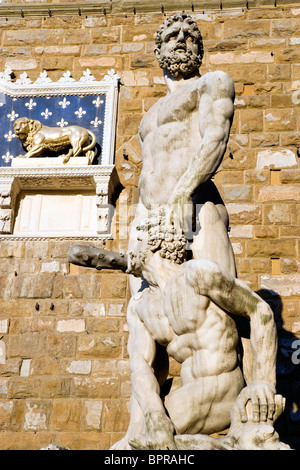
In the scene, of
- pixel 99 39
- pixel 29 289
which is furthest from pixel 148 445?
pixel 99 39

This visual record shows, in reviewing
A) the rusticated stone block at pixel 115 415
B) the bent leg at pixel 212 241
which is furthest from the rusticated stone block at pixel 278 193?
the bent leg at pixel 212 241

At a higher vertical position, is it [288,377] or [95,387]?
[288,377]

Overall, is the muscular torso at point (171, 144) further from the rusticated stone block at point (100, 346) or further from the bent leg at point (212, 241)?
the rusticated stone block at point (100, 346)

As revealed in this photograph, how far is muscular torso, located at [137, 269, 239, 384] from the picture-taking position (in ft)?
13.4

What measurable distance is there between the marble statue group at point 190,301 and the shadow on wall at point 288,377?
6.54ft

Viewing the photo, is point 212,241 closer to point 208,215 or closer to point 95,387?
point 208,215

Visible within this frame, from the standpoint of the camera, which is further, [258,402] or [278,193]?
[278,193]

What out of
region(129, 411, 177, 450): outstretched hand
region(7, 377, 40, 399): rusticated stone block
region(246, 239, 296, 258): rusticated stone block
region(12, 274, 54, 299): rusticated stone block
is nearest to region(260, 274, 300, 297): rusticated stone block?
region(246, 239, 296, 258): rusticated stone block

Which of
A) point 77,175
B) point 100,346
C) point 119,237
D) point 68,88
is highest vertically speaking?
point 68,88

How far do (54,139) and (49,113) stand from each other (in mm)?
458

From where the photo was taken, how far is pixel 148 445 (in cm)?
387

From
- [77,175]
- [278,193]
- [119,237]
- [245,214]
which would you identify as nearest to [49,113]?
[77,175]

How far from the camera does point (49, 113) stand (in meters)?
7.67

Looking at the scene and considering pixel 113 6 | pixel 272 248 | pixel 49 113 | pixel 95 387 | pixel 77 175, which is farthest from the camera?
pixel 113 6
